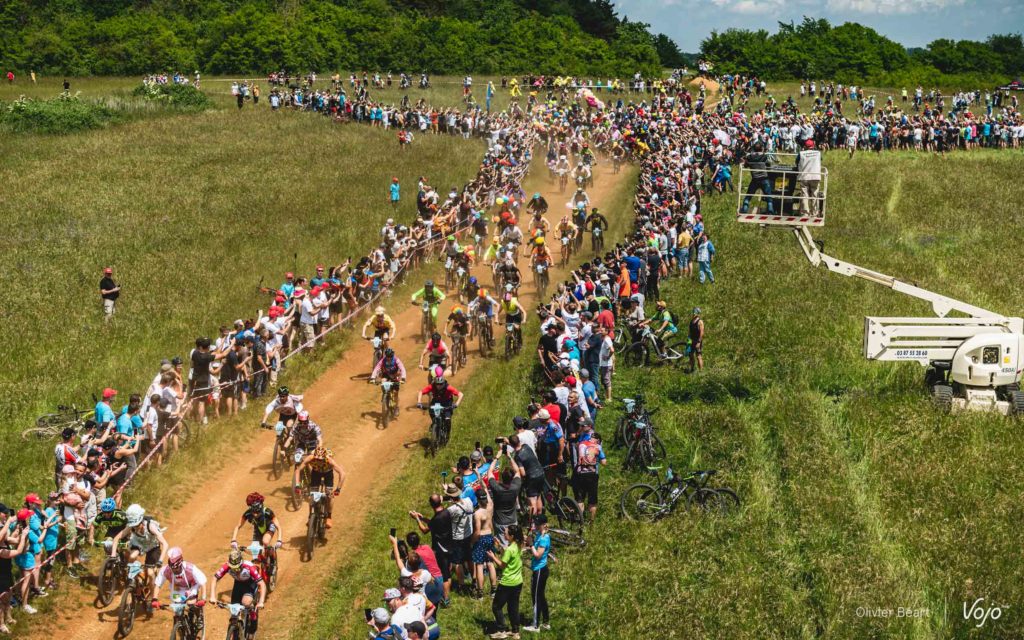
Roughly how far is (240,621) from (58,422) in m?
9.50

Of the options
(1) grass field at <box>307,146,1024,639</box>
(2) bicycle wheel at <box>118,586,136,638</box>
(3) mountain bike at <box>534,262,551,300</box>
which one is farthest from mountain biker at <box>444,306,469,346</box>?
(2) bicycle wheel at <box>118,586,136,638</box>

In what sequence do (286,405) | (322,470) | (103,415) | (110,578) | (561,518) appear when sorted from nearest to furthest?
(110,578) → (322,470) → (561,518) → (103,415) → (286,405)

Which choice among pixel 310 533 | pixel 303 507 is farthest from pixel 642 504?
pixel 303 507

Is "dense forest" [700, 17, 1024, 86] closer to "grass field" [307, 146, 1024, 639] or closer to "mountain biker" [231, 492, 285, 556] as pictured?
"grass field" [307, 146, 1024, 639]

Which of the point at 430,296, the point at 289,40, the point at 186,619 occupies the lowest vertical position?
the point at 186,619

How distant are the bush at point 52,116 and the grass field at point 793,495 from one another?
38.9 metres

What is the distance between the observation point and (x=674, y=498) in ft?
68.1

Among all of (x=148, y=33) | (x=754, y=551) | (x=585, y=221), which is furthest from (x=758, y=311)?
(x=148, y=33)

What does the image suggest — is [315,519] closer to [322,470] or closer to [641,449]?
[322,470]

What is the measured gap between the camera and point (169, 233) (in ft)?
131

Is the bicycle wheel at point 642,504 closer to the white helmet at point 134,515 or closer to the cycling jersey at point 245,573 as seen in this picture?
the cycling jersey at point 245,573

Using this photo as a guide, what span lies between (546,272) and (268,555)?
17.1 m

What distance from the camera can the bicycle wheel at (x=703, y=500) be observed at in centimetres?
2075

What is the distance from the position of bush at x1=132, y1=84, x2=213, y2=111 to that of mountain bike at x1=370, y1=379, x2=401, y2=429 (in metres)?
46.3
